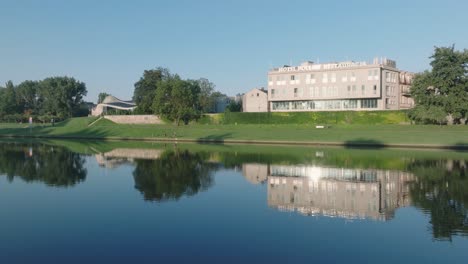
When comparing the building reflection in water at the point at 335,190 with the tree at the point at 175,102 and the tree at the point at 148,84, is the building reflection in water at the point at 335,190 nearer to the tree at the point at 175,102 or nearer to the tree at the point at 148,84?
the tree at the point at 175,102

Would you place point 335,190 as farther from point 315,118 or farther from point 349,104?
point 349,104

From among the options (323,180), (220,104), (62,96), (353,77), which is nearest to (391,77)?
(353,77)

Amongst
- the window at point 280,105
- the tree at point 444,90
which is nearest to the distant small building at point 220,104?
the window at point 280,105

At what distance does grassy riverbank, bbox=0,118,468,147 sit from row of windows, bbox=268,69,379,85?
1910 centimetres

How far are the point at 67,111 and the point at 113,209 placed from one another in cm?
11547

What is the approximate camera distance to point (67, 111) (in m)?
126

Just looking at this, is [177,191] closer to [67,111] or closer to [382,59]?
[382,59]

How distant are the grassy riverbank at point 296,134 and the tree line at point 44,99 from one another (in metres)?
38.0

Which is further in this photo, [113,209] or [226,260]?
[113,209]

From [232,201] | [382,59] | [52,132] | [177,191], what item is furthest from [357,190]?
[52,132]

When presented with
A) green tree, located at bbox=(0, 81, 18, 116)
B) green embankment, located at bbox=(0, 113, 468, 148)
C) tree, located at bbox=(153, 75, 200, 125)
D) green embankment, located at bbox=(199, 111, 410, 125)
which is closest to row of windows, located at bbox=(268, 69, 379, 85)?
green embankment, located at bbox=(199, 111, 410, 125)

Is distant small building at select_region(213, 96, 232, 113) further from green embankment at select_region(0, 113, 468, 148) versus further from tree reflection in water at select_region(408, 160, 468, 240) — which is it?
tree reflection in water at select_region(408, 160, 468, 240)

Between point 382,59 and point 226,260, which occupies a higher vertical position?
point 382,59

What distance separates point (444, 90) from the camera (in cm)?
6612
